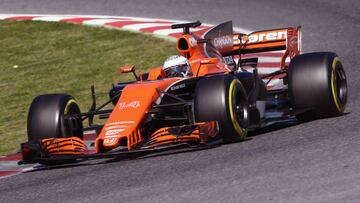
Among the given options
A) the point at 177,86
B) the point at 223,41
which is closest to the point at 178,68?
the point at 177,86

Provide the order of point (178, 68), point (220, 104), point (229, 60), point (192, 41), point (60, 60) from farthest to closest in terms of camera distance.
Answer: point (60, 60) < point (229, 60) < point (192, 41) < point (178, 68) < point (220, 104)

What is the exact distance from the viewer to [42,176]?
9.06 metres

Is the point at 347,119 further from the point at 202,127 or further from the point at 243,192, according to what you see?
the point at 243,192

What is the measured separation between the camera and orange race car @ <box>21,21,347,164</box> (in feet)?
29.7

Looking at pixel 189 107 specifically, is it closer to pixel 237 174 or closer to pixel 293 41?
pixel 237 174

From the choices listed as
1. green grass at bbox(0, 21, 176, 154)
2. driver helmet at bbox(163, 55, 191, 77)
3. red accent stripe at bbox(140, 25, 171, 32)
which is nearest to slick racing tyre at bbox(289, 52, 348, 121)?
driver helmet at bbox(163, 55, 191, 77)

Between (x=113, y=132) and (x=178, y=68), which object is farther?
(x=178, y=68)

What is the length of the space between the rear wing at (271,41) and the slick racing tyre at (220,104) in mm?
2328

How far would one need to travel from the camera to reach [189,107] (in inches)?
368

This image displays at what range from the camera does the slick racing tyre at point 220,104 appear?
9.05 metres

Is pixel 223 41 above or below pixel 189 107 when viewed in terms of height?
above

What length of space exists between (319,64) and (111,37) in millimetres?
7699

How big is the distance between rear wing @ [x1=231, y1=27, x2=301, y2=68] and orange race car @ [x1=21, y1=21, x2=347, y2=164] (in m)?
0.70

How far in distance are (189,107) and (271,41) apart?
2522mm
